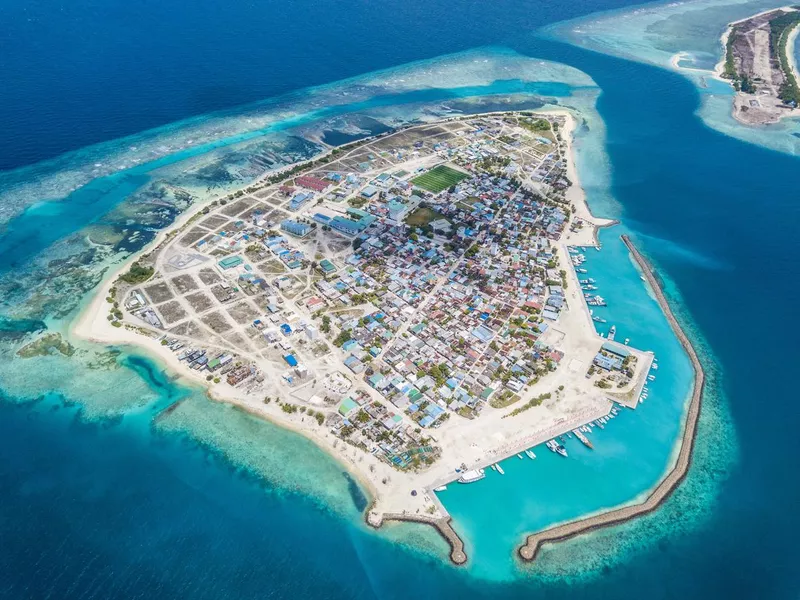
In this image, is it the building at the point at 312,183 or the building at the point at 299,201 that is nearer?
the building at the point at 299,201

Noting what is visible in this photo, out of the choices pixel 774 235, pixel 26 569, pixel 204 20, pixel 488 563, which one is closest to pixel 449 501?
pixel 488 563

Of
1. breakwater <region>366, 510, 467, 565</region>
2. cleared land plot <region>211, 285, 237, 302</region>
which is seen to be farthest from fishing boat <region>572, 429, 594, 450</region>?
cleared land plot <region>211, 285, 237, 302</region>

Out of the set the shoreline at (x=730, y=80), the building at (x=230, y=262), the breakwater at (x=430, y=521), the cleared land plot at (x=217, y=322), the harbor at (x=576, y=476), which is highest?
the shoreline at (x=730, y=80)

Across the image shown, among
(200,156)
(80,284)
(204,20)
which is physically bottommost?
(80,284)

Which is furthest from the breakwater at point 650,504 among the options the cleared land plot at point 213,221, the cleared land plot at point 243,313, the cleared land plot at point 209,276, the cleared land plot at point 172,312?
the cleared land plot at point 213,221

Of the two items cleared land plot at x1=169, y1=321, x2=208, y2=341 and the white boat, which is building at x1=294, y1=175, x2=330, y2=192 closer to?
cleared land plot at x1=169, y1=321, x2=208, y2=341

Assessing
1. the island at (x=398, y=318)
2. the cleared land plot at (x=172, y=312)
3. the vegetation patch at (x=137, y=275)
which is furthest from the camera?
the vegetation patch at (x=137, y=275)

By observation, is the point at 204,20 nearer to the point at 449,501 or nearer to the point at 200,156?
the point at 200,156

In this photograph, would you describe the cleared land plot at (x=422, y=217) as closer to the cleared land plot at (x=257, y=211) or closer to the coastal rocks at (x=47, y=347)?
the cleared land plot at (x=257, y=211)

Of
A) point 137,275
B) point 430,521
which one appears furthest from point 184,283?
point 430,521
